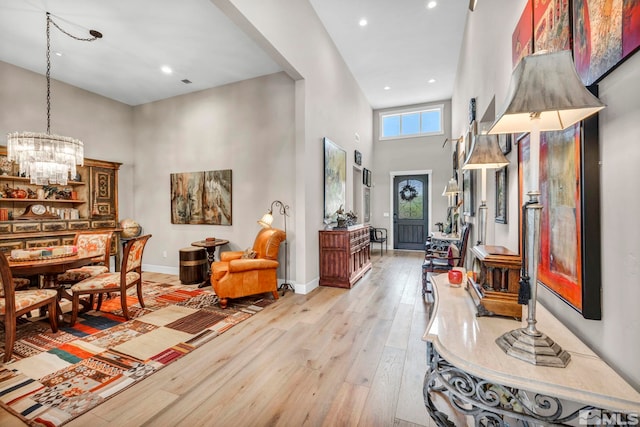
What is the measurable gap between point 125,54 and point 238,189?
2.64 metres

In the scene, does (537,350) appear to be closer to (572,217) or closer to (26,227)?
(572,217)

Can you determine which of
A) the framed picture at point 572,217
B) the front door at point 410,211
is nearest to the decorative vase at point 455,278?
the framed picture at point 572,217

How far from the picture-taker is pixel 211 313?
347 cm

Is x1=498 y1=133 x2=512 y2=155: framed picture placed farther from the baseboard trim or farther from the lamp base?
the baseboard trim

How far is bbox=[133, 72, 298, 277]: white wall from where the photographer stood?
4586 mm

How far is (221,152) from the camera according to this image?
513 cm

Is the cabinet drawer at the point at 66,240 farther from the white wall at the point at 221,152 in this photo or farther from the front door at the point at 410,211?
the front door at the point at 410,211

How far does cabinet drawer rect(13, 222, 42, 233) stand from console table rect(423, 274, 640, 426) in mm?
6101

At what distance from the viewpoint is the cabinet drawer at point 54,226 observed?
4.61 m

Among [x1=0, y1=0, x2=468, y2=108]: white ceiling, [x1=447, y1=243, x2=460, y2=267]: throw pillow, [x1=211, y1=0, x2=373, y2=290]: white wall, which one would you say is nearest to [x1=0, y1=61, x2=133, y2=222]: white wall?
[x1=0, y1=0, x2=468, y2=108]: white ceiling

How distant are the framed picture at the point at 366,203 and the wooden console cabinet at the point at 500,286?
6.36m

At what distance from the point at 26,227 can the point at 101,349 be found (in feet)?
11.0

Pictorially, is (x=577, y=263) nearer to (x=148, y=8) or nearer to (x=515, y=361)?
(x=515, y=361)

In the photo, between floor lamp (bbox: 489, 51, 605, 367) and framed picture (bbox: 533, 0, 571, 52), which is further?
framed picture (bbox: 533, 0, 571, 52)
